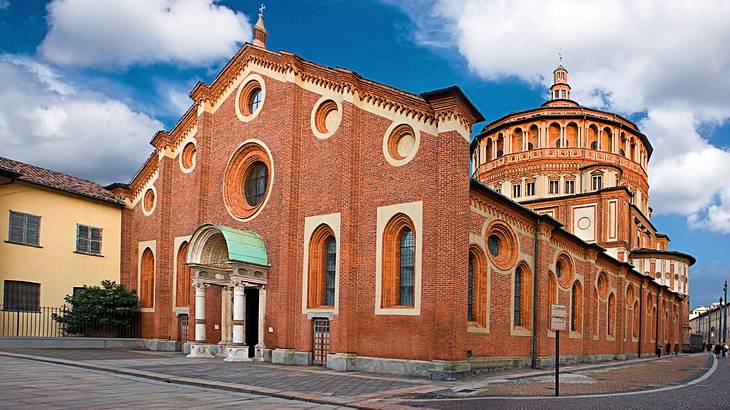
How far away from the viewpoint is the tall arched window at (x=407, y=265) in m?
20.2

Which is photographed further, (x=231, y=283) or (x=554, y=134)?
(x=554, y=134)

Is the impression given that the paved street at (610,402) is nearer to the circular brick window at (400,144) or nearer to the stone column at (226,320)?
the circular brick window at (400,144)

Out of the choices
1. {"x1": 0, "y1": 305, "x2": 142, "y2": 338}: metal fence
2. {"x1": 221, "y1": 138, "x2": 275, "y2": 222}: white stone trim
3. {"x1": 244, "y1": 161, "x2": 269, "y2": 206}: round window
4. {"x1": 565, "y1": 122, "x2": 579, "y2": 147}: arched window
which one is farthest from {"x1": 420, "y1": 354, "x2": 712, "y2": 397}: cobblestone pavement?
{"x1": 565, "y1": 122, "x2": 579, "y2": 147}: arched window

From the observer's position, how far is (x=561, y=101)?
5341 centimetres

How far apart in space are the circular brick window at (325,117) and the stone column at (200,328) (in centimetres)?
778

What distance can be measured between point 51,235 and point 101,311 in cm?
424

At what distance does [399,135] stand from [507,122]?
1298 inches

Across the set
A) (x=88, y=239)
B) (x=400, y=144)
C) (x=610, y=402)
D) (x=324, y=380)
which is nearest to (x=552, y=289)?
(x=400, y=144)

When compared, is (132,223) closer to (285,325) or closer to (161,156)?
(161,156)

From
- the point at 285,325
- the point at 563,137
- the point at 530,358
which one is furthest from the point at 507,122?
the point at 285,325

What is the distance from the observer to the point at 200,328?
24562 mm

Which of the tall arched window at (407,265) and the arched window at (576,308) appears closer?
the tall arched window at (407,265)

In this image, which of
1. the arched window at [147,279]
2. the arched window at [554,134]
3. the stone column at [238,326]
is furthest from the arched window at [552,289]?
the arched window at [554,134]

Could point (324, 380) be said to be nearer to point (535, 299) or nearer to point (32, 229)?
point (535, 299)
